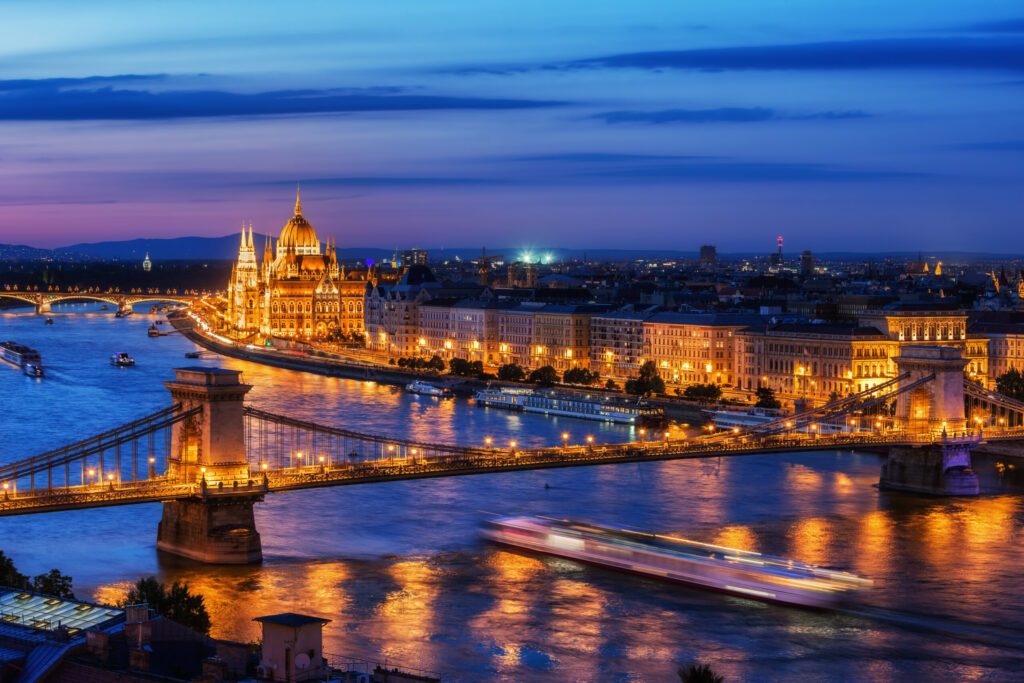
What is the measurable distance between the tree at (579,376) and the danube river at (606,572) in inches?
671

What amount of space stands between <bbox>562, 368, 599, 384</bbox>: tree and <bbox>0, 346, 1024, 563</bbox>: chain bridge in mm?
11474

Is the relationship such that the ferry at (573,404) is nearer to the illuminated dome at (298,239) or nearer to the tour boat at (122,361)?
the tour boat at (122,361)

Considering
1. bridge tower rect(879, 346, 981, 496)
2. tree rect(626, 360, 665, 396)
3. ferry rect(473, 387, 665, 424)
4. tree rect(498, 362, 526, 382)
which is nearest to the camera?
bridge tower rect(879, 346, 981, 496)

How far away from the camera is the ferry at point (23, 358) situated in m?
51.3

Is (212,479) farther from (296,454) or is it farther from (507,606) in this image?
(296,454)

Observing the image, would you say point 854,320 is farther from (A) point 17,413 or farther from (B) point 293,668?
(B) point 293,668

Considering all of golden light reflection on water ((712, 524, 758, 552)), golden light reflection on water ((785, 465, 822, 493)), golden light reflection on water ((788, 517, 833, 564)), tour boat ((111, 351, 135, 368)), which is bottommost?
golden light reflection on water ((788, 517, 833, 564))

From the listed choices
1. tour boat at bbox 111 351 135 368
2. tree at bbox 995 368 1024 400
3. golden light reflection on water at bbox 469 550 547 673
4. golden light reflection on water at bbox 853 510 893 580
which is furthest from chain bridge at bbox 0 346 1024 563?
tour boat at bbox 111 351 135 368

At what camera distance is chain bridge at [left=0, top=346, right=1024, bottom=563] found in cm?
2064

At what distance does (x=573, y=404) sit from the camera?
42.6m

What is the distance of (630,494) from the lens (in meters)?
26.8

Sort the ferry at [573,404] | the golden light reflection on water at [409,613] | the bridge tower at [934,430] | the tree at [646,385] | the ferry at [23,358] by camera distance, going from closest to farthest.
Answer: the golden light reflection on water at [409,613]
the bridge tower at [934,430]
the ferry at [573,404]
the tree at [646,385]
the ferry at [23,358]

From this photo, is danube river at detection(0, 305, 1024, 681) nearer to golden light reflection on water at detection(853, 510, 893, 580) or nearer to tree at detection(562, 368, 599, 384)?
golden light reflection on water at detection(853, 510, 893, 580)

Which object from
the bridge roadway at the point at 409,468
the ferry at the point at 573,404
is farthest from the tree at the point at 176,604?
the ferry at the point at 573,404
